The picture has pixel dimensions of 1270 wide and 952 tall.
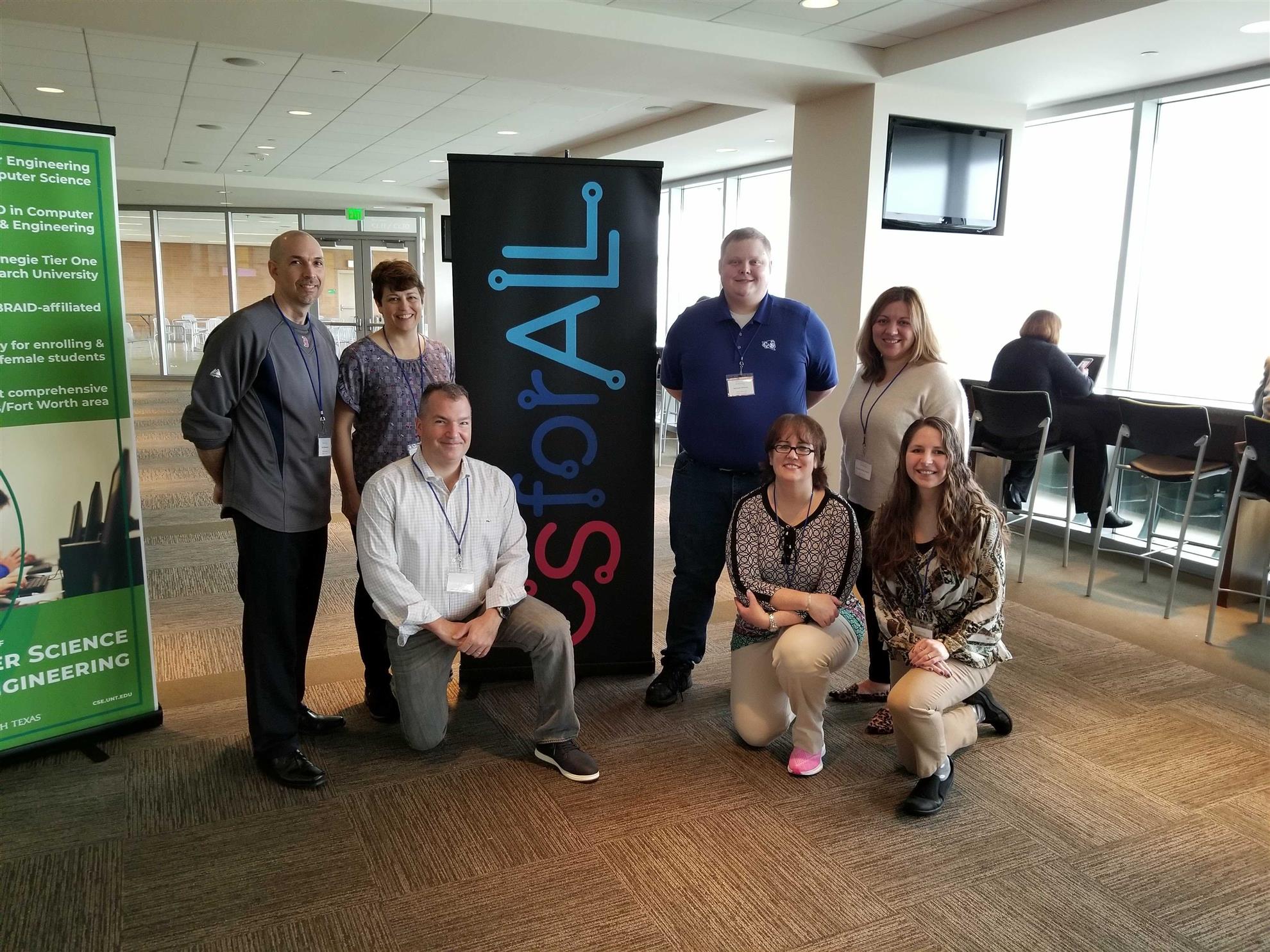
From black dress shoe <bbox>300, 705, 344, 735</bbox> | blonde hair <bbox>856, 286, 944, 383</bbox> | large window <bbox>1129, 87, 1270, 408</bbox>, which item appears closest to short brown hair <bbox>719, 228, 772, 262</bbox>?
blonde hair <bbox>856, 286, 944, 383</bbox>

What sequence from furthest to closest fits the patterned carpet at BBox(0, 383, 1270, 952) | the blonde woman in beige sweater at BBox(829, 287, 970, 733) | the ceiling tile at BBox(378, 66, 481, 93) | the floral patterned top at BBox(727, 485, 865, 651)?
the ceiling tile at BBox(378, 66, 481, 93) → the blonde woman in beige sweater at BBox(829, 287, 970, 733) → the floral patterned top at BBox(727, 485, 865, 651) → the patterned carpet at BBox(0, 383, 1270, 952)

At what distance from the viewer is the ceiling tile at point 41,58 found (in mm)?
5820

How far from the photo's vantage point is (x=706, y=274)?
32.8 feet

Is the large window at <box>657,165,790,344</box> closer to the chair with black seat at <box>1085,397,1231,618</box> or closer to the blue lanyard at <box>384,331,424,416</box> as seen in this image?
the chair with black seat at <box>1085,397,1231,618</box>

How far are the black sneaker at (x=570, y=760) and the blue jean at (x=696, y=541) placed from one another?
0.65 m

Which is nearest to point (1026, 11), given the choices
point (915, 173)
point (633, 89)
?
point (915, 173)

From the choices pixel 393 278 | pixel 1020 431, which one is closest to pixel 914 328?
pixel 393 278

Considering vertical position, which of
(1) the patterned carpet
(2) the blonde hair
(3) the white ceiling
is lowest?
(1) the patterned carpet

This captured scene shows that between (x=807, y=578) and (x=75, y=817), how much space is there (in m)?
2.17

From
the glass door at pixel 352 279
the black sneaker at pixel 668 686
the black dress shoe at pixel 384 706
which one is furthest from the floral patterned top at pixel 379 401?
the glass door at pixel 352 279

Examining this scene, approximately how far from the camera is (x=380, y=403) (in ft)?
9.42

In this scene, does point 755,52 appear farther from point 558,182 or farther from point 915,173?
point 558,182

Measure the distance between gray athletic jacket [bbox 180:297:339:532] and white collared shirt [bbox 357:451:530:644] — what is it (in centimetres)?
20

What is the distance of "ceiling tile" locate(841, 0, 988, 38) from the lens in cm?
448
